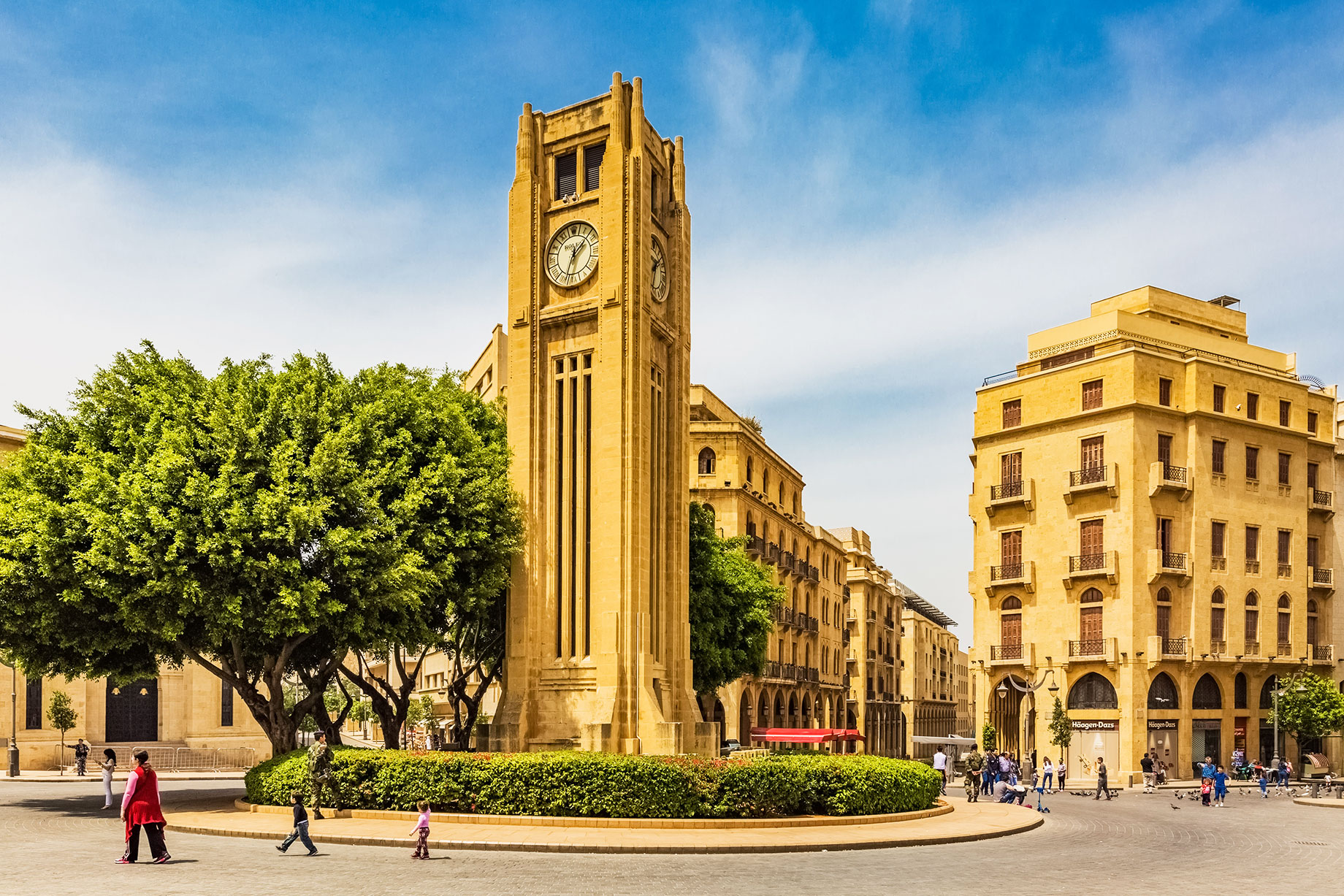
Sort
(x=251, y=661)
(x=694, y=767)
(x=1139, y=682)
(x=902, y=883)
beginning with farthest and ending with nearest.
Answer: (x=1139, y=682) → (x=251, y=661) → (x=694, y=767) → (x=902, y=883)

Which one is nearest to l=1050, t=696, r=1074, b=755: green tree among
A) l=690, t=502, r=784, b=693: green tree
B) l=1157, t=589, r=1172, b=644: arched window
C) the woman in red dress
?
l=1157, t=589, r=1172, b=644: arched window

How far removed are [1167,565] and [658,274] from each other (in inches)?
1249

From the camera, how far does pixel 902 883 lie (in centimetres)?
1772

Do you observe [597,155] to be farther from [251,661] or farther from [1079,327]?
[1079,327]

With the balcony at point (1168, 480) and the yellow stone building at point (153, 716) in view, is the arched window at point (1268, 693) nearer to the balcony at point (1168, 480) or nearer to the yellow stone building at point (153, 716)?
the balcony at point (1168, 480)

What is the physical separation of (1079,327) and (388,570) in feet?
147

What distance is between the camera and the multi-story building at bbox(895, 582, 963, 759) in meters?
113

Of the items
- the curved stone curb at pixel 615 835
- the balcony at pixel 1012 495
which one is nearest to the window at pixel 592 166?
the curved stone curb at pixel 615 835

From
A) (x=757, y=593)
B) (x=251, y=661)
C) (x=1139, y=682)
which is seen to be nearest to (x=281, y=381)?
(x=251, y=661)

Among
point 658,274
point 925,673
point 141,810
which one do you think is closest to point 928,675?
point 925,673

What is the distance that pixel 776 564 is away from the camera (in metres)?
67.8

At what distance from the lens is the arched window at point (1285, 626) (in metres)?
57.8

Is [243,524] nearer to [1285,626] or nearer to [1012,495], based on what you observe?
[1012,495]

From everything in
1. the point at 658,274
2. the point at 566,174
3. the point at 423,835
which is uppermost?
the point at 566,174
